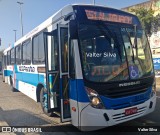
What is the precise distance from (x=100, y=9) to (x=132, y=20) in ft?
3.51

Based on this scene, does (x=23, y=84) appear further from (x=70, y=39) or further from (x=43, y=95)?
(x=70, y=39)

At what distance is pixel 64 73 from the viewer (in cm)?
584

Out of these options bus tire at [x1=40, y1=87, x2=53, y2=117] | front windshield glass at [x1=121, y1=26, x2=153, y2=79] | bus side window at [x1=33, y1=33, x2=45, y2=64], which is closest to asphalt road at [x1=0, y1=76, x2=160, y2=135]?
Answer: bus tire at [x1=40, y1=87, x2=53, y2=117]

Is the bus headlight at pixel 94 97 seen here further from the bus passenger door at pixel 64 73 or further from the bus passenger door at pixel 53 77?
the bus passenger door at pixel 53 77

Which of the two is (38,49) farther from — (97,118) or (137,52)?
(97,118)

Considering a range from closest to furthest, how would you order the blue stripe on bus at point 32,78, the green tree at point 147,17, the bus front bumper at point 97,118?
the bus front bumper at point 97,118 < the blue stripe on bus at point 32,78 < the green tree at point 147,17

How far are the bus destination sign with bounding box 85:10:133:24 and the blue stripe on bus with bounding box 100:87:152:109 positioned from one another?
1.87 meters

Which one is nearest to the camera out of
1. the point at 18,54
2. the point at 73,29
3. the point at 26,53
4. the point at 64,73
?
the point at 73,29

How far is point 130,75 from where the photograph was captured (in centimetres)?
586

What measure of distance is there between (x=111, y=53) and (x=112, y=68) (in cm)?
37

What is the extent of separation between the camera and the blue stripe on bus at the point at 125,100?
210 inches

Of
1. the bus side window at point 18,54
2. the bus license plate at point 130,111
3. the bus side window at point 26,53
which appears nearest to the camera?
the bus license plate at point 130,111

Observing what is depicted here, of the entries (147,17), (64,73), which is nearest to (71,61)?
(64,73)

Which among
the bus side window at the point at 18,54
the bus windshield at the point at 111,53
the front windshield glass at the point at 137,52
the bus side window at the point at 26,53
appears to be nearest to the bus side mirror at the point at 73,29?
the bus windshield at the point at 111,53
